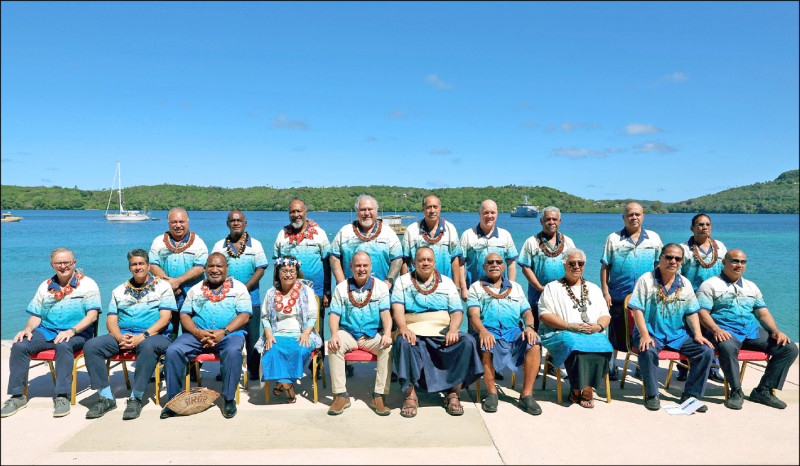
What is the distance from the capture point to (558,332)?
14.1 ft

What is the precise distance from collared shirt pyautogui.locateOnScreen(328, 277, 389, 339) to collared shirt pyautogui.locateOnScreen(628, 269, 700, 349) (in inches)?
93.9

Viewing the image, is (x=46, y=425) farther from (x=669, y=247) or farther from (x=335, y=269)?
(x=669, y=247)

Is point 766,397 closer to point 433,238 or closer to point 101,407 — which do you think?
point 433,238

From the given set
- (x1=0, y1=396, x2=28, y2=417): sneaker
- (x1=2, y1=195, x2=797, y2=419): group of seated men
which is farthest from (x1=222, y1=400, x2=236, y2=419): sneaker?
(x1=0, y1=396, x2=28, y2=417): sneaker

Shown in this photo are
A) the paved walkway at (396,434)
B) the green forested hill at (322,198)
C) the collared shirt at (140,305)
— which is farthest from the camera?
the green forested hill at (322,198)

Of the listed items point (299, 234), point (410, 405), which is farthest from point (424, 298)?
point (299, 234)

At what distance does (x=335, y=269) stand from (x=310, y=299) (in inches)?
20.7

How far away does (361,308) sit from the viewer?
4.33 meters

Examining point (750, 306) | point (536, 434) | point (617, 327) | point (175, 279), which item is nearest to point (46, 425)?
point (175, 279)

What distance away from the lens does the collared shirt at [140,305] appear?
173 inches

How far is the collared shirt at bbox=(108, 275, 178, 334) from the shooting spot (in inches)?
173

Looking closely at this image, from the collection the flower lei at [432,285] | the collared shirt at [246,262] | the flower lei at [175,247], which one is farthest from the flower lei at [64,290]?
the flower lei at [432,285]

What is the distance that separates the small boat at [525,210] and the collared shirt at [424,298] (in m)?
97.9

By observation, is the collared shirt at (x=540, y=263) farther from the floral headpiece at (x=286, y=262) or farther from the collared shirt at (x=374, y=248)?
the floral headpiece at (x=286, y=262)
